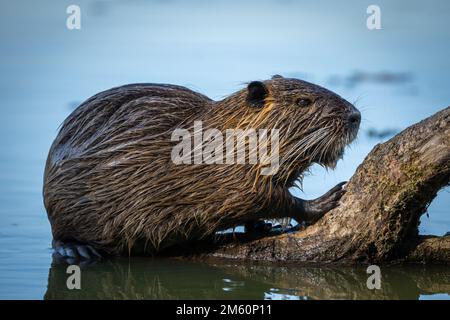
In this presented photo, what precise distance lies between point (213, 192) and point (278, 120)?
69cm

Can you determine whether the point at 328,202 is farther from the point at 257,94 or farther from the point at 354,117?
the point at 257,94

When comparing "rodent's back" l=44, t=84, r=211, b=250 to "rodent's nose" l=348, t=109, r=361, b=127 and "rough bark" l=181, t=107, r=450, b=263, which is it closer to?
"rough bark" l=181, t=107, r=450, b=263

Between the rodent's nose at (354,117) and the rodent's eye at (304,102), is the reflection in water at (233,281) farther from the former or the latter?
the rodent's eye at (304,102)

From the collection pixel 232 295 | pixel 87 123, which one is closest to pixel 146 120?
pixel 87 123

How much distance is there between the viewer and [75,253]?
24.7ft

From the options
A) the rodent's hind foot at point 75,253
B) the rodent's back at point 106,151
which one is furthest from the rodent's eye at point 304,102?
the rodent's hind foot at point 75,253

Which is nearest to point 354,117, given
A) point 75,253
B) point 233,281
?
point 233,281

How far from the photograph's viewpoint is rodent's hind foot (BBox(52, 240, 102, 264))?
7484 millimetres

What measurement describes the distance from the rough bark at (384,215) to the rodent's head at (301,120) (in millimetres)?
314

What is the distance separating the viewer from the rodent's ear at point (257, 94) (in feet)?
24.5

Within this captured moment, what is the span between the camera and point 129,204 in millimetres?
7402

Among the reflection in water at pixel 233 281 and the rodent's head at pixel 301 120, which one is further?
the rodent's head at pixel 301 120

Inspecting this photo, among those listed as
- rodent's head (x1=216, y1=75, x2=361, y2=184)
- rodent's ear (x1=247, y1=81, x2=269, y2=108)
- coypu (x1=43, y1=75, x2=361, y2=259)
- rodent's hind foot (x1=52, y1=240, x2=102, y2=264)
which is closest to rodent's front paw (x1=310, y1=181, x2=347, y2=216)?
coypu (x1=43, y1=75, x2=361, y2=259)
